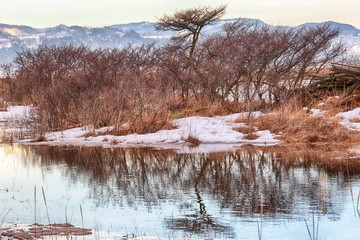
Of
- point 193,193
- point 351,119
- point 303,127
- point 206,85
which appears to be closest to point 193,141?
point 303,127

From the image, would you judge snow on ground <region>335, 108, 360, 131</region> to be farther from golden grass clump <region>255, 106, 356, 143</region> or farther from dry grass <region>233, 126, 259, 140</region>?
dry grass <region>233, 126, 259, 140</region>

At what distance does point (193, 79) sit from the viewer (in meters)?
22.0

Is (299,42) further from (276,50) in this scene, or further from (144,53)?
(144,53)

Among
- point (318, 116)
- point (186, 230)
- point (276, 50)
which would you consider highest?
point (276, 50)

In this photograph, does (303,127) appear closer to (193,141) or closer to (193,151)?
(193,141)

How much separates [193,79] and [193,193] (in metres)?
13.7

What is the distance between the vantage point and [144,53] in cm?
2602

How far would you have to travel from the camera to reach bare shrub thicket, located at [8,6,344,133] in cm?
1819

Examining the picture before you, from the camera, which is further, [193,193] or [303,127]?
[303,127]

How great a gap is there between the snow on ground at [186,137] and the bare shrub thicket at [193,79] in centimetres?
73

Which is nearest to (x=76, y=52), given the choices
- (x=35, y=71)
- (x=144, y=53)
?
(x=35, y=71)

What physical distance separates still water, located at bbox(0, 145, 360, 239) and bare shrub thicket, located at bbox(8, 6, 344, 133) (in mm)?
4603

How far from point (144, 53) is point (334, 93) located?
10.4m

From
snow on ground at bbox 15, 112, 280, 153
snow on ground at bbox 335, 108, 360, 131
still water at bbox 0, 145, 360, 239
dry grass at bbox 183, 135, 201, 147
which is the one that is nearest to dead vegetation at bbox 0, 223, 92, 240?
still water at bbox 0, 145, 360, 239
